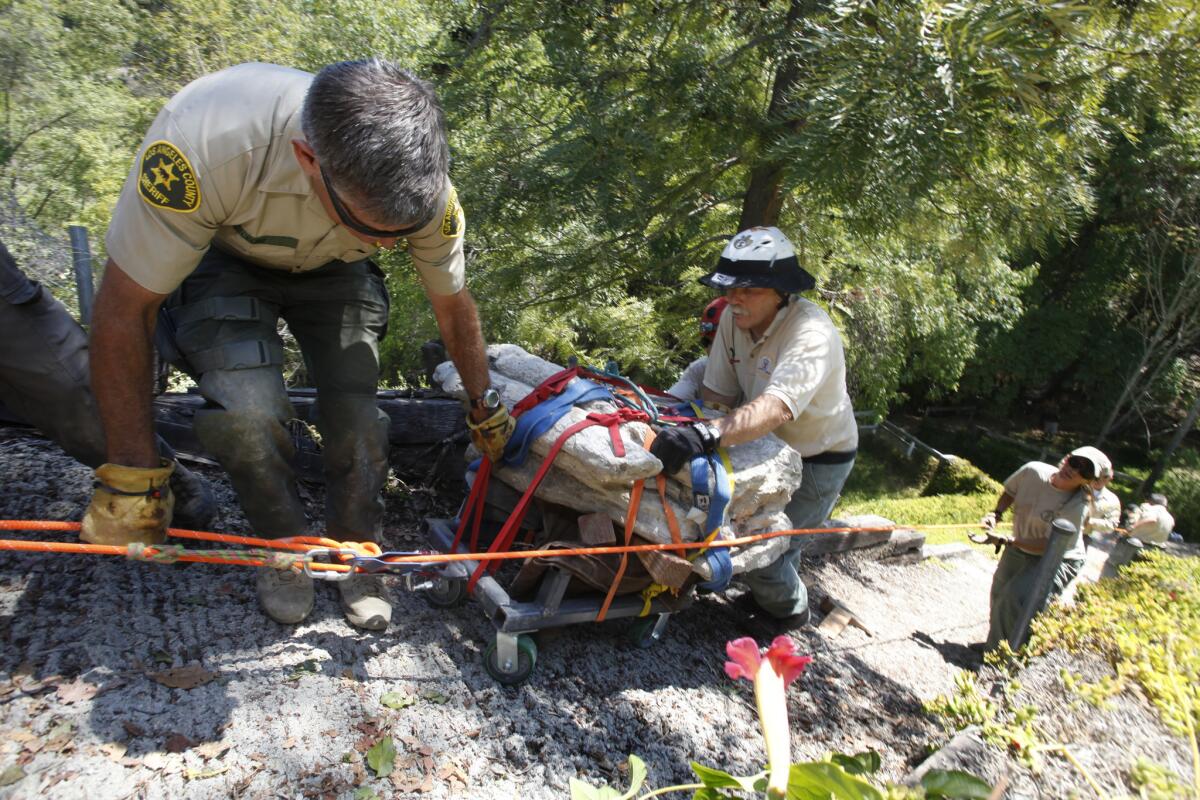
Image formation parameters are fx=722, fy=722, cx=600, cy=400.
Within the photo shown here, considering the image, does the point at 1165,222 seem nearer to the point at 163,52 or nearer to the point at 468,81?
the point at 468,81

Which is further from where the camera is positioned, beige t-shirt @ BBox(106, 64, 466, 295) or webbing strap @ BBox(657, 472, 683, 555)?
webbing strap @ BBox(657, 472, 683, 555)

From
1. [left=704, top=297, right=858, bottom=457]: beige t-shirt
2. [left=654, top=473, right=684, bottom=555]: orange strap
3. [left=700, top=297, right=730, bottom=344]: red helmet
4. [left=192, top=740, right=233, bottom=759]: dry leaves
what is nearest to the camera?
[left=192, top=740, right=233, bottom=759]: dry leaves

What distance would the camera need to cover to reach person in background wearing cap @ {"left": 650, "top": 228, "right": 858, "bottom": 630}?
300 cm

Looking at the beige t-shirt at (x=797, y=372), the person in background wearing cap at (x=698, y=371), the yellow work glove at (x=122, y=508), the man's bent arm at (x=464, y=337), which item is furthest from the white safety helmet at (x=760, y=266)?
the yellow work glove at (x=122, y=508)

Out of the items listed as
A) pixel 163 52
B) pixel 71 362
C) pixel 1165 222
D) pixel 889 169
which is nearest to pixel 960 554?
pixel 889 169

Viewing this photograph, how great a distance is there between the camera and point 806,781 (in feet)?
4.29

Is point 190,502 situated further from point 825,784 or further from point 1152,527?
point 1152,527

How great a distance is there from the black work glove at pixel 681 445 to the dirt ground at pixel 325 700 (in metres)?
0.91

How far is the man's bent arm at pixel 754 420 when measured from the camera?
9.65ft

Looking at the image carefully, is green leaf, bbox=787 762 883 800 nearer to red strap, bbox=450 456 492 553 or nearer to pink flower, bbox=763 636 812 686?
pink flower, bbox=763 636 812 686

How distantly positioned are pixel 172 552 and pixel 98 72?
18764 millimetres

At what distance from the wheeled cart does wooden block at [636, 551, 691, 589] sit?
0.93ft

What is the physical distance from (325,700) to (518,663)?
73 centimetres

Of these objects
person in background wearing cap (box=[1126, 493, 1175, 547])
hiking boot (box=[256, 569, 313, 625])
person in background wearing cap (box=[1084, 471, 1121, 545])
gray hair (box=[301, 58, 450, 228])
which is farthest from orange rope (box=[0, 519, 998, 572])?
person in background wearing cap (box=[1126, 493, 1175, 547])
